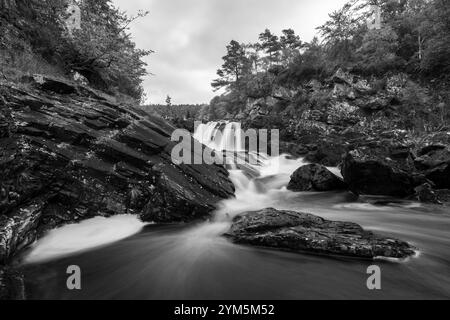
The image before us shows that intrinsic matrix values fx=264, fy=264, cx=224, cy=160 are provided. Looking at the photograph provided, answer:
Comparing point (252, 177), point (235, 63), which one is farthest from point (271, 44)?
point (252, 177)

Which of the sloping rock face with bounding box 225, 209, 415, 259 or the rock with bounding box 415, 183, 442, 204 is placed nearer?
Answer: the sloping rock face with bounding box 225, 209, 415, 259

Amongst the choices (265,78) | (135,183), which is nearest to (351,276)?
(135,183)

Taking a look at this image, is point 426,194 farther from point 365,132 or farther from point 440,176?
point 365,132

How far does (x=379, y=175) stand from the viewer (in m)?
9.88

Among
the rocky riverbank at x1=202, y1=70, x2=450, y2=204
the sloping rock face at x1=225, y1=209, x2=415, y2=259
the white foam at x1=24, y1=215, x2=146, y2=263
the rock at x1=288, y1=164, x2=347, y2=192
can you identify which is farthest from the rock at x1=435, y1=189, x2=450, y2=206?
the white foam at x1=24, y1=215, x2=146, y2=263

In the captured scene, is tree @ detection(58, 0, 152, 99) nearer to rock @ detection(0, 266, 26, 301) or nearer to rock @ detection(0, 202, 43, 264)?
rock @ detection(0, 202, 43, 264)

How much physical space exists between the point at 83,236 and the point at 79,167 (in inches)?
65.8

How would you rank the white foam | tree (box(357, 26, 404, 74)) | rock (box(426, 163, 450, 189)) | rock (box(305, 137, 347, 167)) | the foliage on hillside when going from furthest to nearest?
tree (box(357, 26, 404, 74)), rock (box(305, 137, 347, 167)), rock (box(426, 163, 450, 189)), the foliage on hillside, the white foam

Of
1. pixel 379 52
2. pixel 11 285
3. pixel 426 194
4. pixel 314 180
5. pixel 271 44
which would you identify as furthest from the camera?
pixel 271 44

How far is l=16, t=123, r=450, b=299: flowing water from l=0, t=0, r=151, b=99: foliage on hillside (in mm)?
5810

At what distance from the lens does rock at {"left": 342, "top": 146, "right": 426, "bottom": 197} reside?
9742 millimetres

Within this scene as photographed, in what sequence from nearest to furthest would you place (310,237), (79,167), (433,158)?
1. (310,237)
2. (79,167)
3. (433,158)

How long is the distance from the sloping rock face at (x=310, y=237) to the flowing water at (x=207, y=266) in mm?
179
